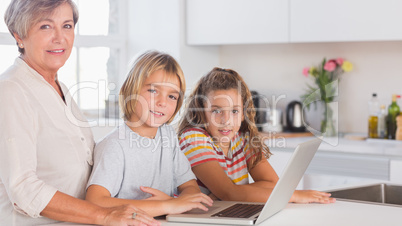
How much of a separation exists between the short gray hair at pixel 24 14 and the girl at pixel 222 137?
732mm

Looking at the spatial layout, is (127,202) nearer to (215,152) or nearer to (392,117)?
(215,152)

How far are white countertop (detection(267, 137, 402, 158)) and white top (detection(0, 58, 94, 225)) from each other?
6.70 feet

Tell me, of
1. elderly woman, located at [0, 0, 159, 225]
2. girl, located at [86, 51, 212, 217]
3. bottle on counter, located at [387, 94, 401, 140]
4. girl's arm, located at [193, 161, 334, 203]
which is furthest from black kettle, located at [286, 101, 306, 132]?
elderly woman, located at [0, 0, 159, 225]

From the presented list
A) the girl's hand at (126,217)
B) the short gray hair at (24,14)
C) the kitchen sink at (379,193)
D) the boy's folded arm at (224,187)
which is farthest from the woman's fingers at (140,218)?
the kitchen sink at (379,193)

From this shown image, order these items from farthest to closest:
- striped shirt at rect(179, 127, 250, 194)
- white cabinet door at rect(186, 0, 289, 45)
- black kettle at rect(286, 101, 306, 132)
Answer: black kettle at rect(286, 101, 306, 132) → white cabinet door at rect(186, 0, 289, 45) → striped shirt at rect(179, 127, 250, 194)

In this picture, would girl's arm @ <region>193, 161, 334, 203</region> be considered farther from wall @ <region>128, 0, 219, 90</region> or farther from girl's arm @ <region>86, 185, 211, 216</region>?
wall @ <region>128, 0, 219, 90</region>

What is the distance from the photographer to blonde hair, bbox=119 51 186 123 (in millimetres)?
1854

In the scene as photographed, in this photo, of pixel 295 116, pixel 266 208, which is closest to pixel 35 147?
pixel 266 208

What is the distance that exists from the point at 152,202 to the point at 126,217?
0.15 meters

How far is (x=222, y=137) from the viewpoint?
2.21 metres

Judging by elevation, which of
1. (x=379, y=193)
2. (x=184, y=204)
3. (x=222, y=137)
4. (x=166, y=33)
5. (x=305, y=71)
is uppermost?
(x=166, y=33)

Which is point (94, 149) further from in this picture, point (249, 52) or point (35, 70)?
point (249, 52)

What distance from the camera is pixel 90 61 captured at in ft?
13.9

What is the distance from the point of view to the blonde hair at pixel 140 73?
1854mm
